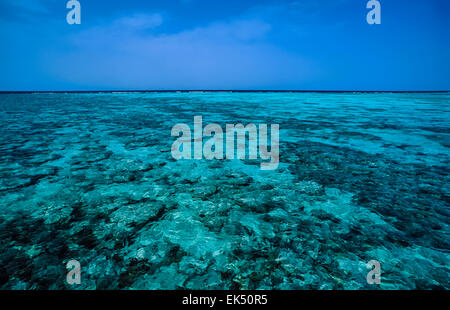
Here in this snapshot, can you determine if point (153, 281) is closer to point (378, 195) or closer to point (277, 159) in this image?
point (378, 195)

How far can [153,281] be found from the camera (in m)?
1.49

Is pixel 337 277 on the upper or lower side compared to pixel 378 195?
lower

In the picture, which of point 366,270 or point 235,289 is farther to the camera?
point 366,270

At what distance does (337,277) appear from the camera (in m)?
1.52

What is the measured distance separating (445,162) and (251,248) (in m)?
3.78

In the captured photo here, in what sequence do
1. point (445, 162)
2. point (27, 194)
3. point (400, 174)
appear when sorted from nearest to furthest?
point (27, 194) → point (400, 174) → point (445, 162)

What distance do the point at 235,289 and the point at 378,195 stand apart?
2.02 m

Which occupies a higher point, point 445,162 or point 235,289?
point 445,162

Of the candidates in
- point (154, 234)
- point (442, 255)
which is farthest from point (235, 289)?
point (442, 255)
